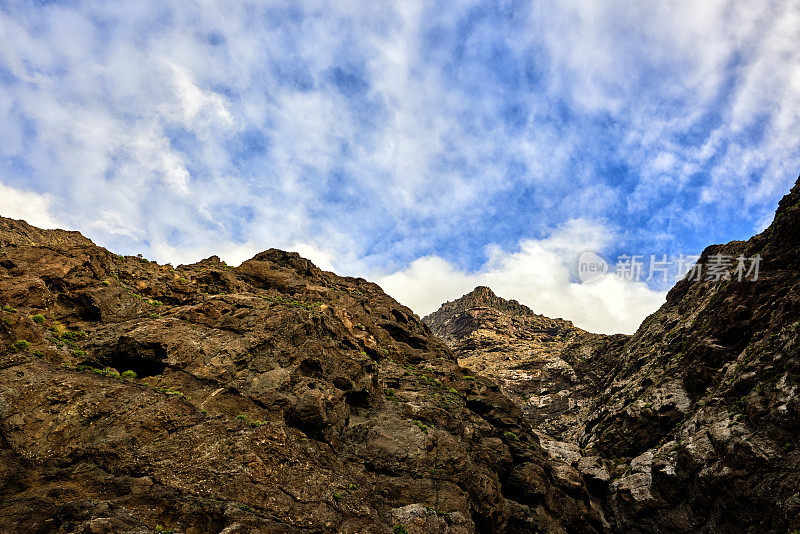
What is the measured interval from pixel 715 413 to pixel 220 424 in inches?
2026

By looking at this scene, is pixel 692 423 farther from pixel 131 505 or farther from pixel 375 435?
pixel 131 505

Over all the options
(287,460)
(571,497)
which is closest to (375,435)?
(287,460)

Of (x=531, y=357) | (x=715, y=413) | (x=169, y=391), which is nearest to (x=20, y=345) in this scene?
(x=169, y=391)

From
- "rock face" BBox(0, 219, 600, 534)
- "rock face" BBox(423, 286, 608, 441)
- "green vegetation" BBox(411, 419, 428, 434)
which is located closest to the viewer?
"rock face" BBox(0, 219, 600, 534)

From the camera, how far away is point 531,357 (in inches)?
4670

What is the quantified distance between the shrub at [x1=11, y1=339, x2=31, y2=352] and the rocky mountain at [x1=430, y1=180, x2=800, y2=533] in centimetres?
5414

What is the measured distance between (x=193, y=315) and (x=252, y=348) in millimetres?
6041

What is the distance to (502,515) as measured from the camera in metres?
29.8

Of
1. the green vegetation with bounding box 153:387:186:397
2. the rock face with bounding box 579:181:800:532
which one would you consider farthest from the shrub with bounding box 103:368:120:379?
the rock face with bounding box 579:181:800:532

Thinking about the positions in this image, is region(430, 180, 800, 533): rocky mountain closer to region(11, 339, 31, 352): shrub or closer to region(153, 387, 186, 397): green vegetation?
region(153, 387, 186, 397): green vegetation

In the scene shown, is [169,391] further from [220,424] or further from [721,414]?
[721,414]

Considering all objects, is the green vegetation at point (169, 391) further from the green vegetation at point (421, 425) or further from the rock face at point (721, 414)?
the rock face at point (721, 414)

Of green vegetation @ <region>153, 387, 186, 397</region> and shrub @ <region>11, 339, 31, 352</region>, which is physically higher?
shrub @ <region>11, 339, 31, 352</region>

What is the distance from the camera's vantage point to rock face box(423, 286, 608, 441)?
84625 millimetres
